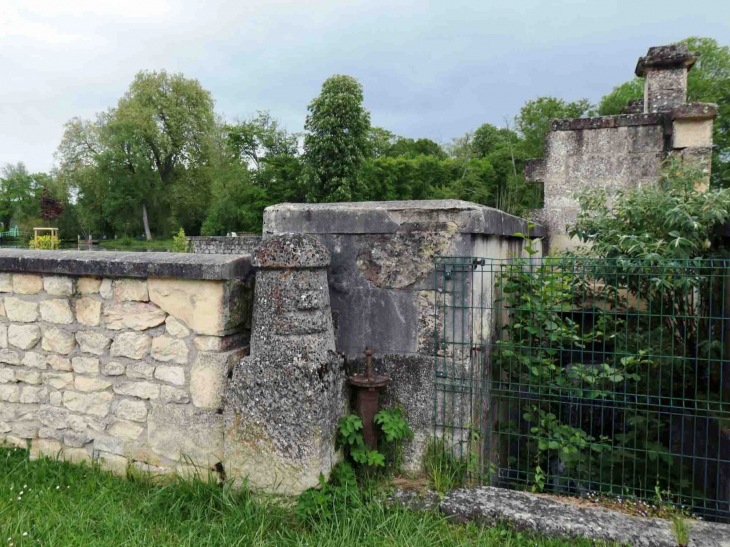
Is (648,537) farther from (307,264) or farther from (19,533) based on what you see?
(19,533)

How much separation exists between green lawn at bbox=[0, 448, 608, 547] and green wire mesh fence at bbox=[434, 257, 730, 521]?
0.61 meters

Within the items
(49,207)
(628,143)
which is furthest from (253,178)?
(628,143)

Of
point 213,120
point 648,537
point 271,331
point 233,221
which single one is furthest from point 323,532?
point 213,120

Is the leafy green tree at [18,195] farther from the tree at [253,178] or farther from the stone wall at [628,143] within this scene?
the stone wall at [628,143]

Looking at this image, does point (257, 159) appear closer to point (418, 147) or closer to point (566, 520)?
point (418, 147)

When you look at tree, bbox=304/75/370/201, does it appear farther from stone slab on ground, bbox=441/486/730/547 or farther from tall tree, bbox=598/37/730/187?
stone slab on ground, bbox=441/486/730/547

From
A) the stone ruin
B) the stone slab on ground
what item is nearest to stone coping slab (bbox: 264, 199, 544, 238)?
the stone ruin

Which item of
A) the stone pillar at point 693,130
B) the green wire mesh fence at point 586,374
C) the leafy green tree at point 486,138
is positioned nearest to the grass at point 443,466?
the green wire mesh fence at point 586,374

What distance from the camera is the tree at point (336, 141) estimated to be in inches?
1056

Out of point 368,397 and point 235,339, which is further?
point 235,339

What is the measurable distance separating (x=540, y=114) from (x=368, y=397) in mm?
31145

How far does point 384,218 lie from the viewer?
3.20 m

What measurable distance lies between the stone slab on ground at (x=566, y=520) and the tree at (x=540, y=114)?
29432 millimetres

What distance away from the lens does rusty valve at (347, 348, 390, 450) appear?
3047mm
